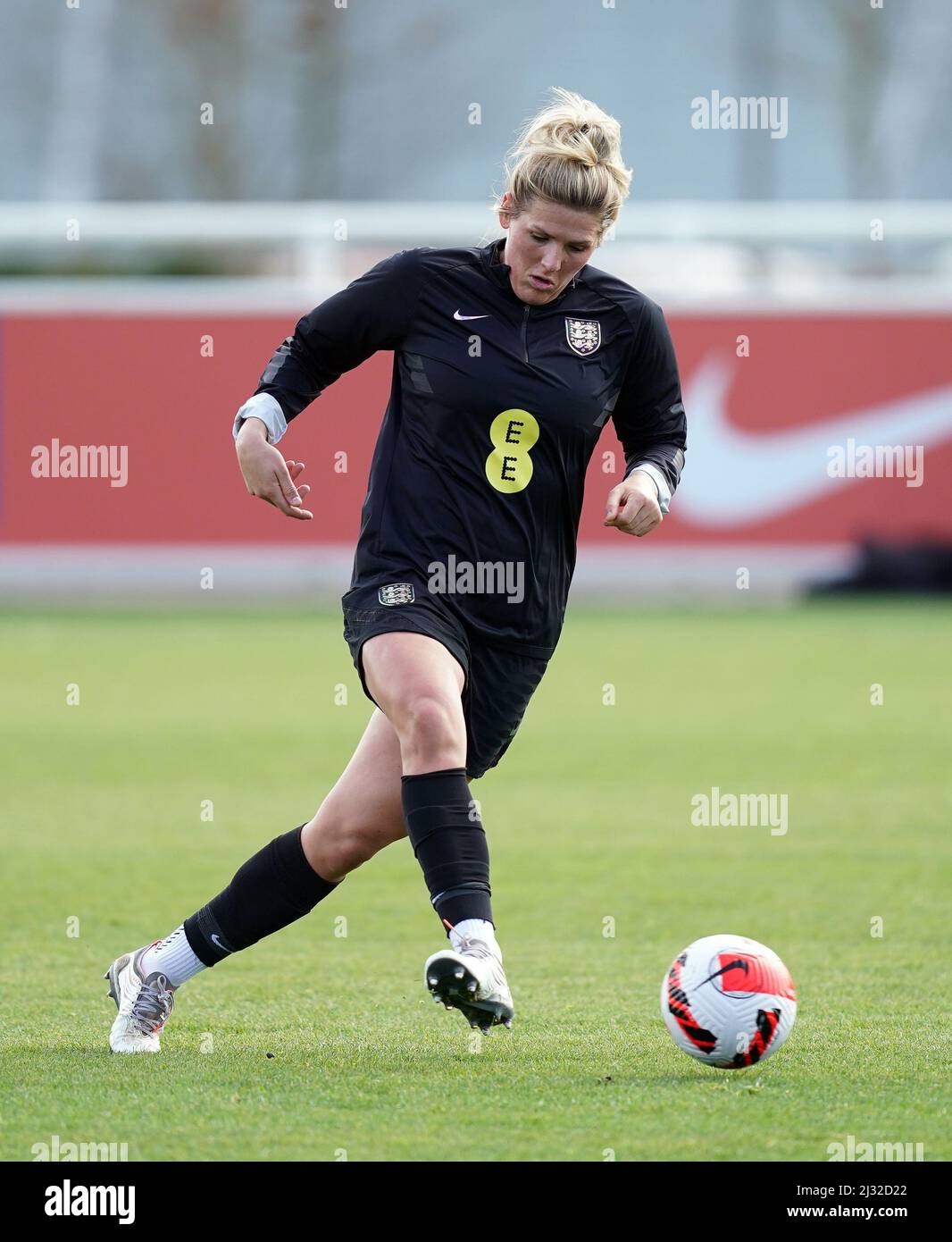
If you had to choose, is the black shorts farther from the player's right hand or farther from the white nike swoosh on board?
the white nike swoosh on board

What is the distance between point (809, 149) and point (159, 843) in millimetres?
24709

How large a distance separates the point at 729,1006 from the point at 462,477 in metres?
1.39

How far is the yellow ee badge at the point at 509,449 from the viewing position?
4.79 meters

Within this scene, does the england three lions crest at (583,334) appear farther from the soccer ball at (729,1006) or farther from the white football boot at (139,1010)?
the white football boot at (139,1010)

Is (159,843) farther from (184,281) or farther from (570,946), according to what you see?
(184,281)

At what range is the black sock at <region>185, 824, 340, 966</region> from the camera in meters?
4.98

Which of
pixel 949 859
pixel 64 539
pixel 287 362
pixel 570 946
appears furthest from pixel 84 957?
pixel 64 539

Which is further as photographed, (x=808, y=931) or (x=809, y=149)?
(x=809, y=149)

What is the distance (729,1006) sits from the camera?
4.70 meters

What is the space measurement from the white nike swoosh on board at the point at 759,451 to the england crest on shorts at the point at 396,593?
1581 cm

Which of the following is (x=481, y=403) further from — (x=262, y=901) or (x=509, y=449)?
(x=262, y=901)

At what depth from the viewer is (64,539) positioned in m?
20.3

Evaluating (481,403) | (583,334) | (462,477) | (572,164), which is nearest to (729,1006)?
(462,477)

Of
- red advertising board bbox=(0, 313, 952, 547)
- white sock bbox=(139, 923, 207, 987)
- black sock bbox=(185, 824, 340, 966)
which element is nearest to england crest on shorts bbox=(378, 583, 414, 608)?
black sock bbox=(185, 824, 340, 966)
